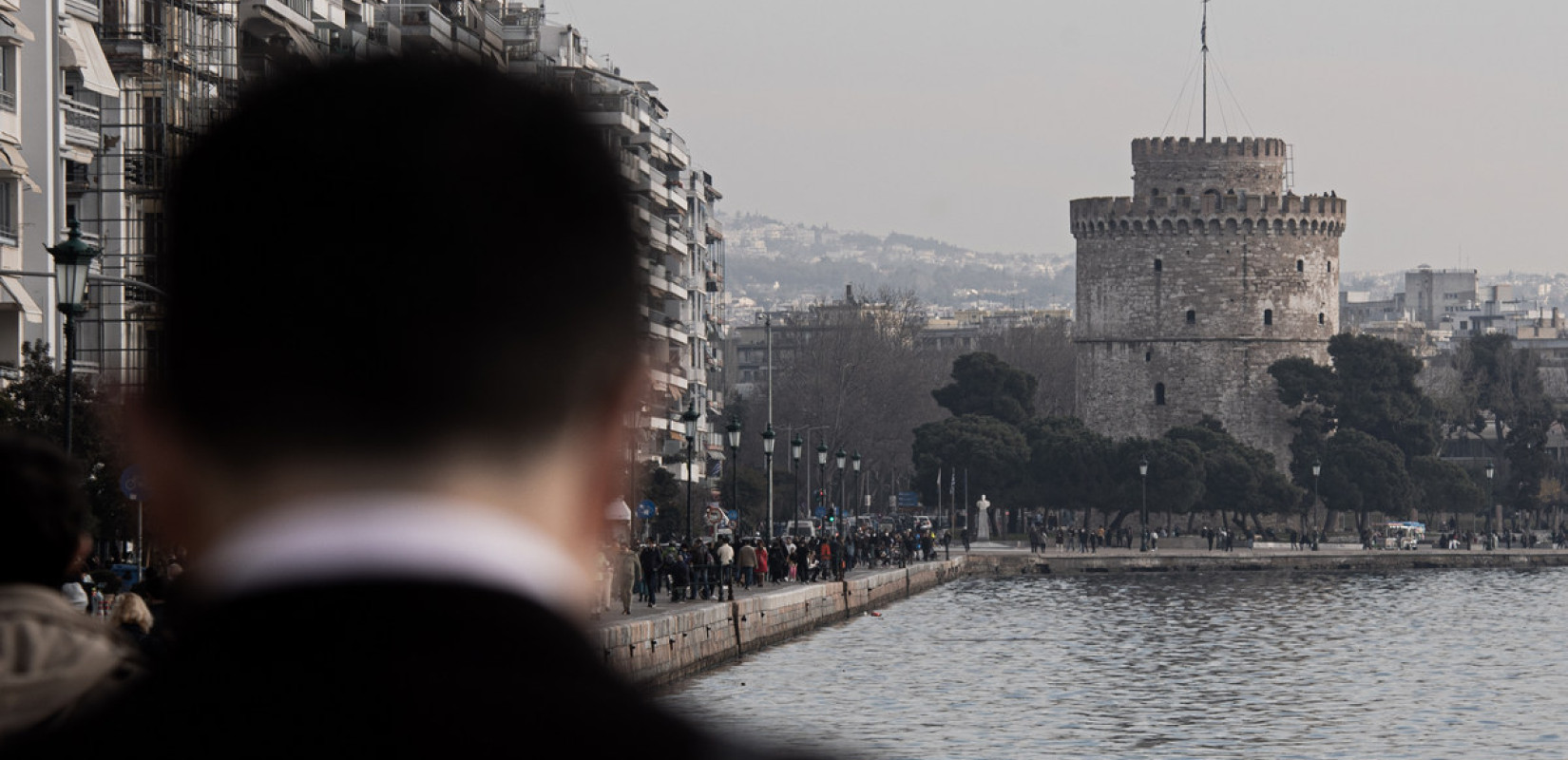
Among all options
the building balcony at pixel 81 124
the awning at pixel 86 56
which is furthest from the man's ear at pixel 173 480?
the awning at pixel 86 56

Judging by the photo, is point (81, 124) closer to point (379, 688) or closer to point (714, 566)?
point (714, 566)

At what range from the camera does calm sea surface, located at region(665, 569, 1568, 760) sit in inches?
1072

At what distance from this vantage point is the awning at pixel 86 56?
3164 cm

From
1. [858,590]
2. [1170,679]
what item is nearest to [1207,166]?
[858,590]

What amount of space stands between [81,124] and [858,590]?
20.9 m

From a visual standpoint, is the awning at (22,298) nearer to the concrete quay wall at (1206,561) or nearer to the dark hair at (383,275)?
the dark hair at (383,275)

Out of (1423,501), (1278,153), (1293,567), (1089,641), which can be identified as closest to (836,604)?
(1089,641)

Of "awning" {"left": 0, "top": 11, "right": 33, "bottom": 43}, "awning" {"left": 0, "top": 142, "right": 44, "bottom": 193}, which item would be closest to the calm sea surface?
"awning" {"left": 0, "top": 142, "right": 44, "bottom": 193}

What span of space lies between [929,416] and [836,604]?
56.5 metres

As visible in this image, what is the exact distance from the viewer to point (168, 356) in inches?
59.4

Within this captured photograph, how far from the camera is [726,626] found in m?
33.8

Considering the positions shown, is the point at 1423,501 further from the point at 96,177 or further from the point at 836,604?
the point at 96,177

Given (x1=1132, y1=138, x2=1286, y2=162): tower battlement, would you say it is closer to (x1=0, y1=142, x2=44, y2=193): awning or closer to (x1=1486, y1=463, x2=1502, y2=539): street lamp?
(x1=1486, y1=463, x2=1502, y2=539): street lamp

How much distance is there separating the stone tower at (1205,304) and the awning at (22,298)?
6393 cm
